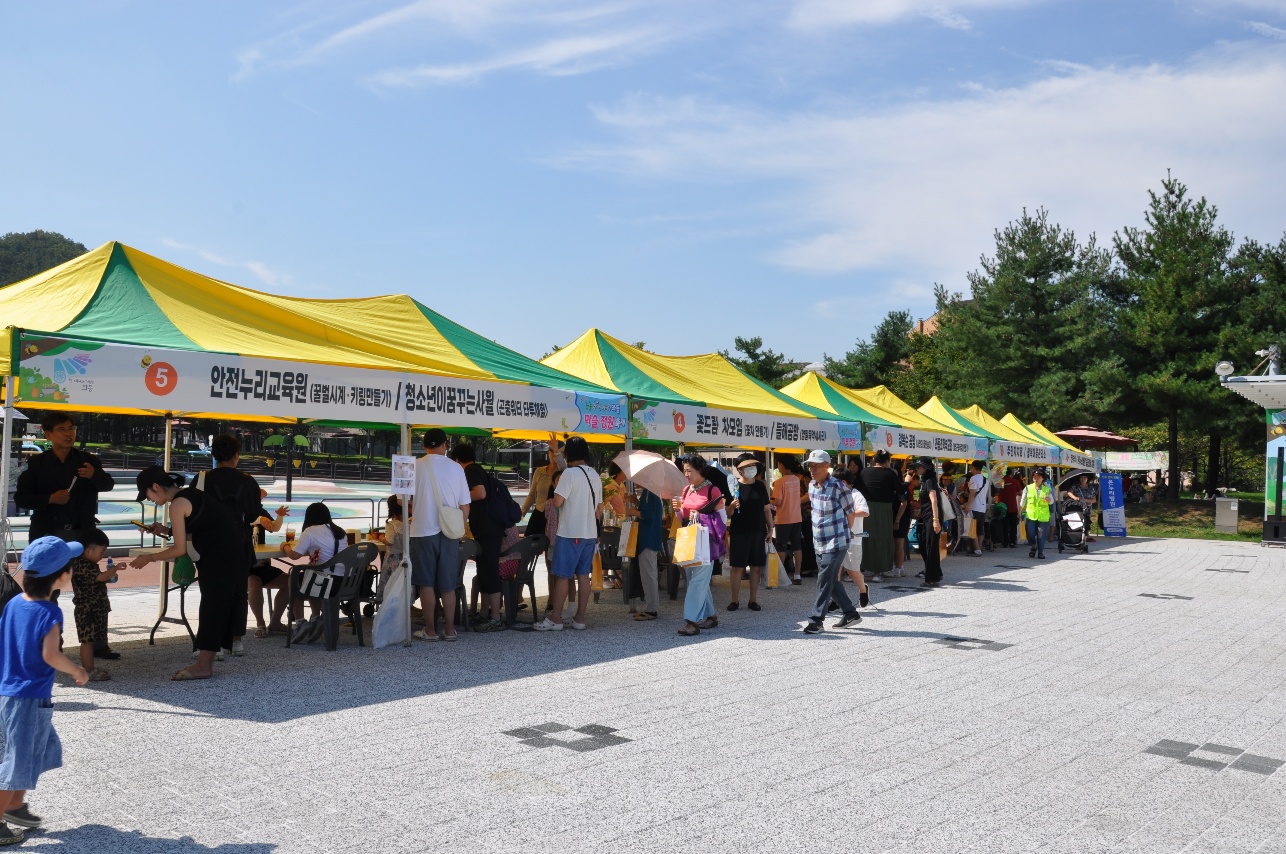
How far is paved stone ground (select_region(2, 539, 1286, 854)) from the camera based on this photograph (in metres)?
4.16

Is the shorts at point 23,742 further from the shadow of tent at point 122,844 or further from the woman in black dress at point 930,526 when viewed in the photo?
the woman in black dress at point 930,526

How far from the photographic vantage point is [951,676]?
7.57 m

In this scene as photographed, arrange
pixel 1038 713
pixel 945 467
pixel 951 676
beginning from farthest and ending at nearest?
pixel 945 467, pixel 951 676, pixel 1038 713

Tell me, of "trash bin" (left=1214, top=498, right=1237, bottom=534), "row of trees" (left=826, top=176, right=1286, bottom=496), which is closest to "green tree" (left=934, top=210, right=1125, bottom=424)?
"row of trees" (left=826, top=176, right=1286, bottom=496)

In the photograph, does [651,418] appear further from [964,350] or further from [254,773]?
[964,350]

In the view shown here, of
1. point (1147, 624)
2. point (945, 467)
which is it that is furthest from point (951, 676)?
point (945, 467)

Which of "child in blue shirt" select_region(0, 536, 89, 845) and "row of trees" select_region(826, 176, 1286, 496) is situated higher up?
"row of trees" select_region(826, 176, 1286, 496)

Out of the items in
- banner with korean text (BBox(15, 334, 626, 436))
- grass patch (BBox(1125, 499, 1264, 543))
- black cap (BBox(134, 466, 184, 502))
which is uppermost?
banner with korean text (BBox(15, 334, 626, 436))

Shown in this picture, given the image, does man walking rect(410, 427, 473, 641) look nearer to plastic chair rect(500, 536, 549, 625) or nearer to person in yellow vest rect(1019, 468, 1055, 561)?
plastic chair rect(500, 536, 549, 625)

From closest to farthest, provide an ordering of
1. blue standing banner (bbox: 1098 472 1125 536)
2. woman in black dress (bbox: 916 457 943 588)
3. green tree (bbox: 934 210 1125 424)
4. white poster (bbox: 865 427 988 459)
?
1. woman in black dress (bbox: 916 457 943 588)
2. white poster (bbox: 865 427 988 459)
3. blue standing banner (bbox: 1098 472 1125 536)
4. green tree (bbox: 934 210 1125 424)

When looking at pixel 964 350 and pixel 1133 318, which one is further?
pixel 964 350

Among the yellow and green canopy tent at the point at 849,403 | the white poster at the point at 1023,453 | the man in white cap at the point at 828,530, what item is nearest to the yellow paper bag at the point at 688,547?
the man in white cap at the point at 828,530

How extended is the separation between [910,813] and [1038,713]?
2.40 m

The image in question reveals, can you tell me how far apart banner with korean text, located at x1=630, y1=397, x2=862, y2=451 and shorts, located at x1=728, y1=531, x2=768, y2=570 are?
1.33m
